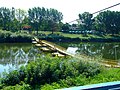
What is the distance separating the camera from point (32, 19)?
133ft

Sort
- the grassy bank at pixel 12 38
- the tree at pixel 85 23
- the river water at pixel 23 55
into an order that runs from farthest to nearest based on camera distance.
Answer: the tree at pixel 85 23, the grassy bank at pixel 12 38, the river water at pixel 23 55

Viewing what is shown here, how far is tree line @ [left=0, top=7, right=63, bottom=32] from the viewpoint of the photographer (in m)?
37.8

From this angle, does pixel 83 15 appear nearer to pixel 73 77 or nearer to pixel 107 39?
pixel 107 39

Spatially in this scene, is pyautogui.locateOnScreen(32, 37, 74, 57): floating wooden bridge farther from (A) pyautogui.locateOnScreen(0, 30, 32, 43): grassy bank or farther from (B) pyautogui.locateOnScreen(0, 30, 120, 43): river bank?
(B) pyautogui.locateOnScreen(0, 30, 120, 43): river bank

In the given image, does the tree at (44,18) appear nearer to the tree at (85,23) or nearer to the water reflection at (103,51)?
the tree at (85,23)

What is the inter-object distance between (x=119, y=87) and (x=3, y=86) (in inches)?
212

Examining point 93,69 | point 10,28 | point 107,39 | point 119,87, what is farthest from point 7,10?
point 119,87

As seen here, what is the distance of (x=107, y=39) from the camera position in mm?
39188

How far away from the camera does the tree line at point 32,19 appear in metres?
37.8

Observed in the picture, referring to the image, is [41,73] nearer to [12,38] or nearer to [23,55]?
[23,55]

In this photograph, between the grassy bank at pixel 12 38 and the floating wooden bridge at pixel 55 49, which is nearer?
the floating wooden bridge at pixel 55 49

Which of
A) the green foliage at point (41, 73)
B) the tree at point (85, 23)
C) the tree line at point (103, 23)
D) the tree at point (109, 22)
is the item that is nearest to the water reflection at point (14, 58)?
the green foliage at point (41, 73)

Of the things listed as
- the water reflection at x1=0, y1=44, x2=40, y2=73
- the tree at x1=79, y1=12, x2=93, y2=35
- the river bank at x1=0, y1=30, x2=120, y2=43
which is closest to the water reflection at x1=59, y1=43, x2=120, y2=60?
the water reflection at x1=0, y1=44, x2=40, y2=73

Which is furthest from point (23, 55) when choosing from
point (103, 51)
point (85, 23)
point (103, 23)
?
point (103, 23)
